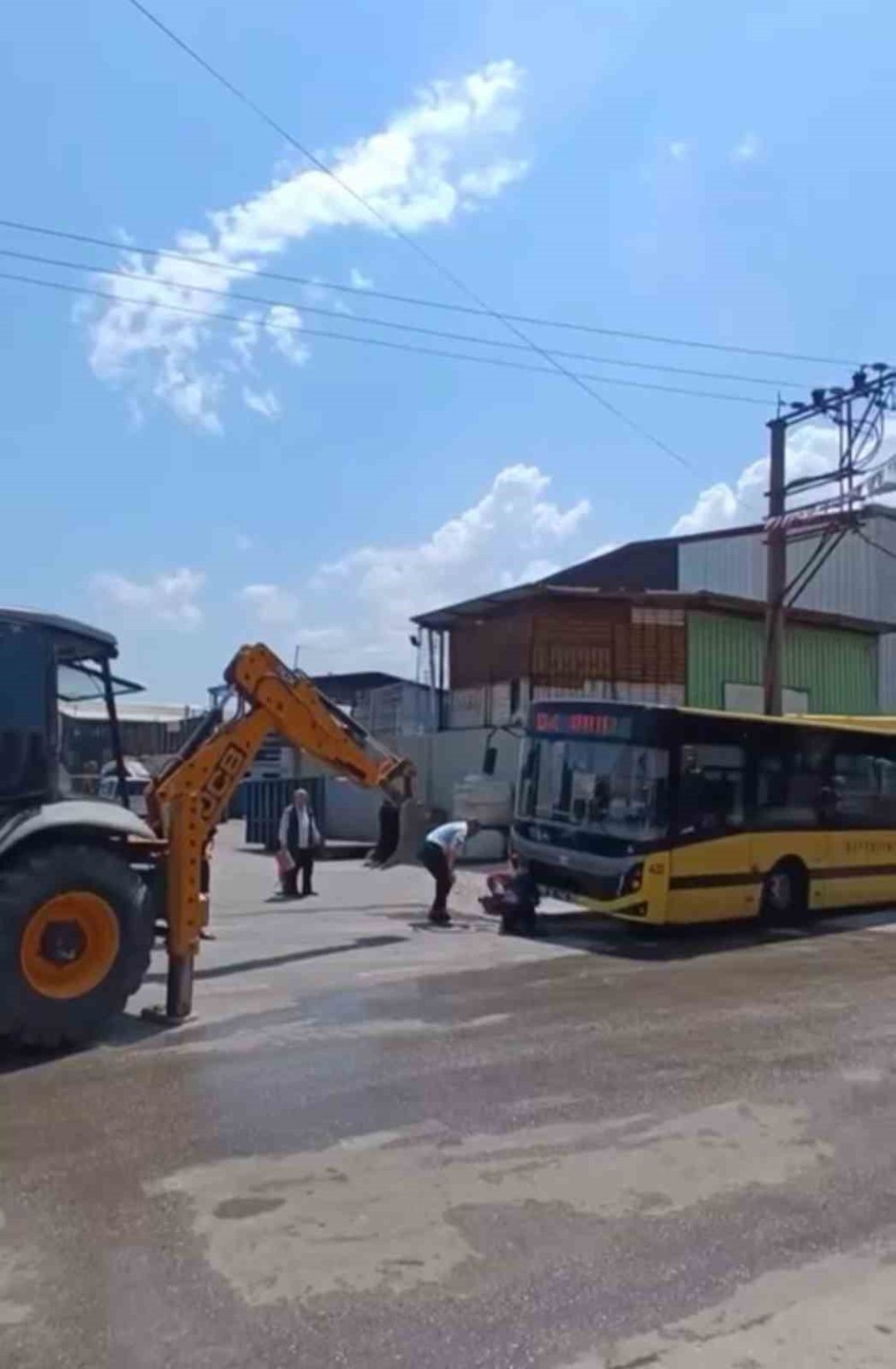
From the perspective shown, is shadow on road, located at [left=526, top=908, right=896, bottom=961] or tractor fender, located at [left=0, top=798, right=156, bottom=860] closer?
tractor fender, located at [left=0, top=798, right=156, bottom=860]

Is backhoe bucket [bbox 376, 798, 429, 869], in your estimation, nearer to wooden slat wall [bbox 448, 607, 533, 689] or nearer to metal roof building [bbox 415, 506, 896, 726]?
metal roof building [bbox 415, 506, 896, 726]

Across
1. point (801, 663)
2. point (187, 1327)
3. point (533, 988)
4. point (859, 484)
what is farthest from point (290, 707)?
point (801, 663)

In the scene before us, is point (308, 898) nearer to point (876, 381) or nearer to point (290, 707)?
point (290, 707)

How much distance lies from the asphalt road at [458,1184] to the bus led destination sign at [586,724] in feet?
14.4

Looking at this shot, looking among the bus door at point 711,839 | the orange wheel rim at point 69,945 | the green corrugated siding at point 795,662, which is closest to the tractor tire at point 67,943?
the orange wheel rim at point 69,945

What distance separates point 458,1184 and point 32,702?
451 centimetres

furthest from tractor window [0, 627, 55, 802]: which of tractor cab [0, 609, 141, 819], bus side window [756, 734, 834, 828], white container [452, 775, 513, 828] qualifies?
white container [452, 775, 513, 828]

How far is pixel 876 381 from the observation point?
21.1 meters

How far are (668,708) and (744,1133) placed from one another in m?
8.26

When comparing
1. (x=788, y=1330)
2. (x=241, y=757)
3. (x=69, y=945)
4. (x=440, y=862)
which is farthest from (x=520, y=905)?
(x=788, y=1330)

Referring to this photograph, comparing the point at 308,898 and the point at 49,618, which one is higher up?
the point at 49,618

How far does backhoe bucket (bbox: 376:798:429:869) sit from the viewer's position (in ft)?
49.2

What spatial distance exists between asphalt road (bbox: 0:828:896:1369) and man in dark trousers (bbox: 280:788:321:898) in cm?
859

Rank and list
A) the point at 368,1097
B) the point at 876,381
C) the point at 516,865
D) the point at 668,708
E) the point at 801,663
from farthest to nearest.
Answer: the point at 801,663, the point at 876,381, the point at 516,865, the point at 668,708, the point at 368,1097
